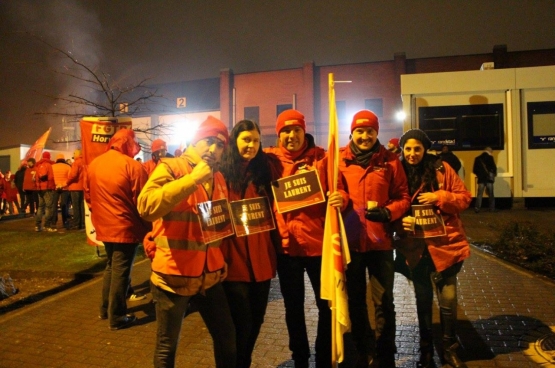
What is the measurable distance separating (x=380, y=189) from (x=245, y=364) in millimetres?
1679

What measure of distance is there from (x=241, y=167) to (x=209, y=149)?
42cm

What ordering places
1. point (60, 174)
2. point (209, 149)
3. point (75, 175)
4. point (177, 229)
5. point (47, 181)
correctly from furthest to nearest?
point (60, 174), point (47, 181), point (75, 175), point (209, 149), point (177, 229)

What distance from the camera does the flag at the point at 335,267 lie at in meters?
2.85

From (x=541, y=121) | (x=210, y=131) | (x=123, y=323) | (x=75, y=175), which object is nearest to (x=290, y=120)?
(x=210, y=131)

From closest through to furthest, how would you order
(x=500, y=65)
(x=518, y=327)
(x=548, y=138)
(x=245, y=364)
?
(x=245, y=364) < (x=518, y=327) < (x=548, y=138) < (x=500, y=65)

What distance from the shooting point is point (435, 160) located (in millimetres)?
3564

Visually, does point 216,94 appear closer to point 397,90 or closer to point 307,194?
point 397,90

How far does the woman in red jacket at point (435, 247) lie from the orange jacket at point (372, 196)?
215 mm

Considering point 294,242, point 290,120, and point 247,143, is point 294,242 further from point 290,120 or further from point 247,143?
point 290,120

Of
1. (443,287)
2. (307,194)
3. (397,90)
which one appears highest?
(397,90)

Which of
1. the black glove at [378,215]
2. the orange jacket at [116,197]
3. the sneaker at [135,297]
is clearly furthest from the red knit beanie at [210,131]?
the sneaker at [135,297]

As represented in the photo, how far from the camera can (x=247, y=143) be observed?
9.86 feet

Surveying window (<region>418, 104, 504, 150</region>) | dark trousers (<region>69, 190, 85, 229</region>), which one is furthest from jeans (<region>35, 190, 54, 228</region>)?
window (<region>418, 104, 504, 150</region>)

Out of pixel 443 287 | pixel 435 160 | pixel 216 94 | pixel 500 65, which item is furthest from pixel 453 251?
pixel 216 94
